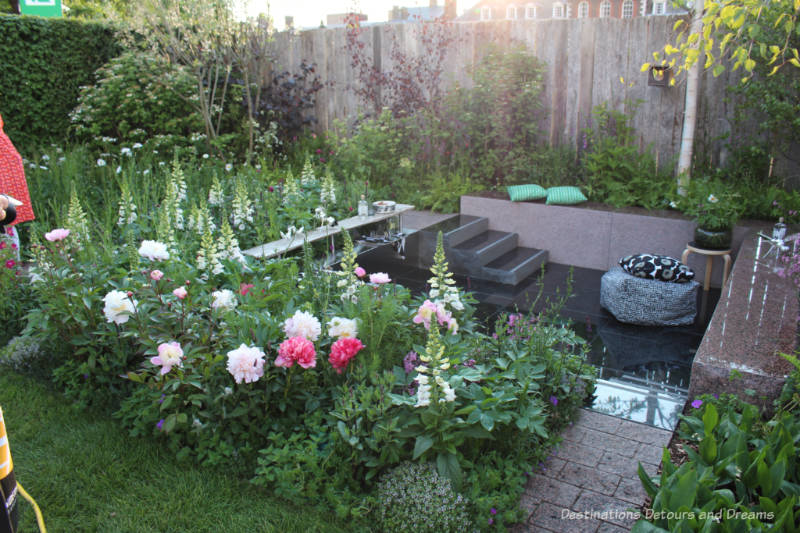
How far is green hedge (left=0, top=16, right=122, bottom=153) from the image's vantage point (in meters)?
8.25

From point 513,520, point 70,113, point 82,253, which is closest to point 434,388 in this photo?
point 513,520

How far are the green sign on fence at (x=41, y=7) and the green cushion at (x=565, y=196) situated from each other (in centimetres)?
769

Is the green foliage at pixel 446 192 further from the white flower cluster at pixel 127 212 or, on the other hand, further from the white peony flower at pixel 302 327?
the white peony flower at pixel 302 327

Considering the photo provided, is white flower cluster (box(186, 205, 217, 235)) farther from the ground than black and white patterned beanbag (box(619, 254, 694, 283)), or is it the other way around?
white flower cluster (box(186, 205, 217, 235))

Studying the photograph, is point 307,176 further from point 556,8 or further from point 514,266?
point 556,8

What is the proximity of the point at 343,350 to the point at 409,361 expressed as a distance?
348 mm

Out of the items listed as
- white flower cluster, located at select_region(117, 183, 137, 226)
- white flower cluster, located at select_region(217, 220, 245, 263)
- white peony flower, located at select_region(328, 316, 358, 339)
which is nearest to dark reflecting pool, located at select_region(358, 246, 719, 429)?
white peony flower, located at select_region(328, 316, 358, 339)

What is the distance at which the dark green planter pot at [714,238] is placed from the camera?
533 cm

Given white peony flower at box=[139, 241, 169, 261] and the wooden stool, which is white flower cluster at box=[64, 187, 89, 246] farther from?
the wooden stool

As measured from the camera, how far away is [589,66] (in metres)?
7.02

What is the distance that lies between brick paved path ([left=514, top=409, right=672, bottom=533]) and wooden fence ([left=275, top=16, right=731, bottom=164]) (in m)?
4.61

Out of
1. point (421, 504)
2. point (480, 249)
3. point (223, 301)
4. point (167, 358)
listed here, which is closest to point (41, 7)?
point (480, 249)

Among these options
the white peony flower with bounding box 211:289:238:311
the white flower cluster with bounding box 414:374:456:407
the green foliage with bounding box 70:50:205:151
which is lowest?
the white flower cluster with bounding box 414:374:456:407

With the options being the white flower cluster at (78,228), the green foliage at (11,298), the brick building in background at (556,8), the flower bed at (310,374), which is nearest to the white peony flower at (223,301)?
the flower bed at (310,374)
